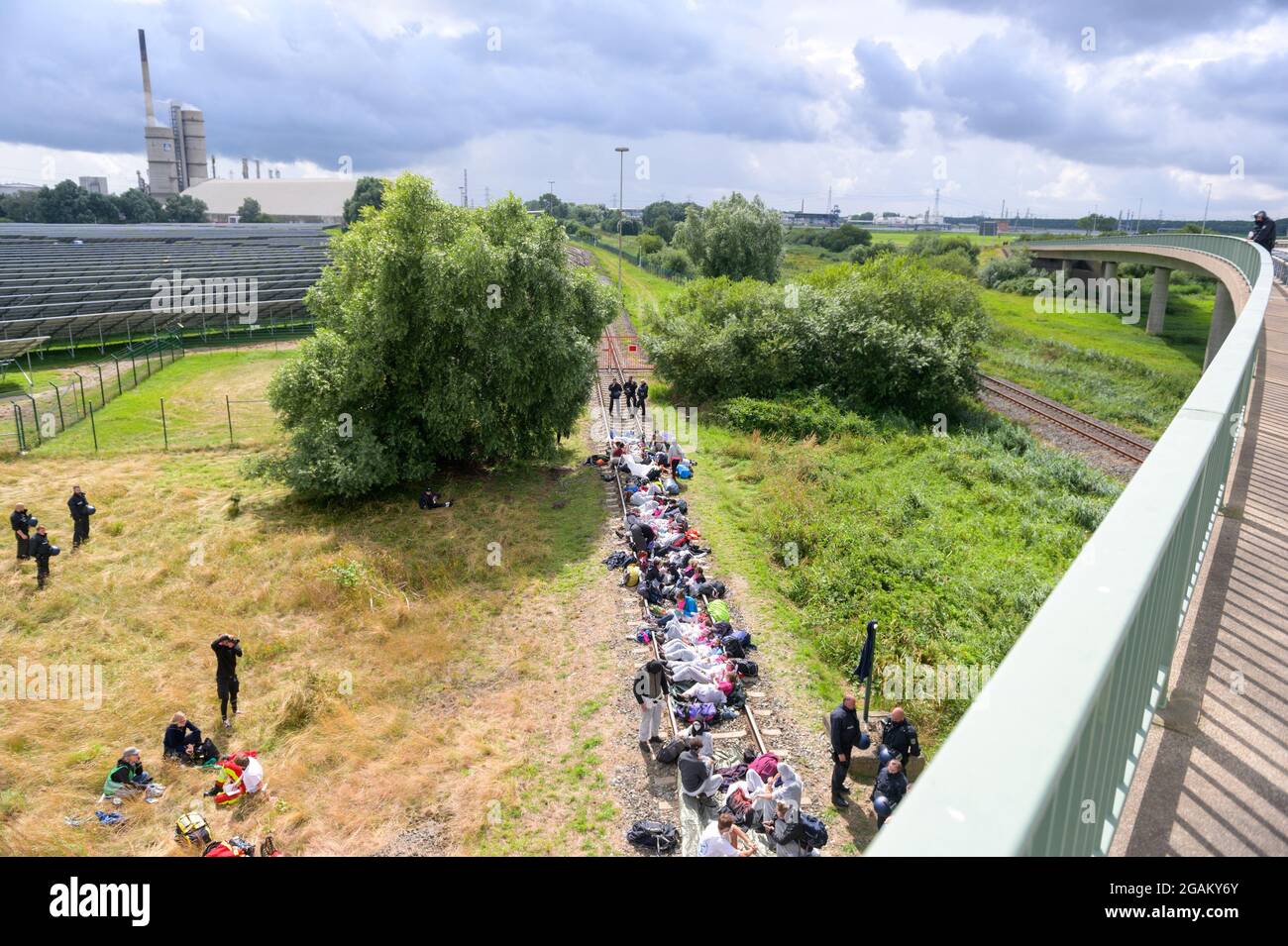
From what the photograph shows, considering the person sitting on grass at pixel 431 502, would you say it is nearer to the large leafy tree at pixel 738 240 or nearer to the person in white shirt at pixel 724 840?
the person in white shirt at pixel 724 840

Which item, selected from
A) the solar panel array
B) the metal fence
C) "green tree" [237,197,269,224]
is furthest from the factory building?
the metal fence

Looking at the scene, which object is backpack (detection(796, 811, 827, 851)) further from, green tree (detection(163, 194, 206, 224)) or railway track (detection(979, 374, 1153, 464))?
green tree (detection(163, 194, 206, 224))

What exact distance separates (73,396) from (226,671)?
2919 centimetres

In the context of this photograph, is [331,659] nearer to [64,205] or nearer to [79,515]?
[79,515]

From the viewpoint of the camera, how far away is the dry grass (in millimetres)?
11844

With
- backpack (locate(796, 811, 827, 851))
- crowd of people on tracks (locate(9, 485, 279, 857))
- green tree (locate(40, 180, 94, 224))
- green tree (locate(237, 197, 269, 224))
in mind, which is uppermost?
green tree (locate(237, 197, 269, 224))

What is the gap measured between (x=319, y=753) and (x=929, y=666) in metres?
11.1

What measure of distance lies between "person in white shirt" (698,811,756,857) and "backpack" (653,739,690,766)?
5.49 feet

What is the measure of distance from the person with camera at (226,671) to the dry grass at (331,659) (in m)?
0.42

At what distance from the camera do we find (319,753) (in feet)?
43.1
